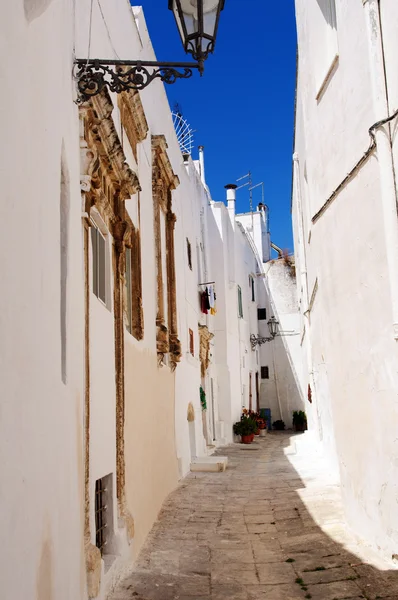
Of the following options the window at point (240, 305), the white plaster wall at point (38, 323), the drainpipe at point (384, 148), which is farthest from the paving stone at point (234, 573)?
the window at point (240, 305)

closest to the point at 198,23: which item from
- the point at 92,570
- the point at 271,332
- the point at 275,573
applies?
the point at 92,570

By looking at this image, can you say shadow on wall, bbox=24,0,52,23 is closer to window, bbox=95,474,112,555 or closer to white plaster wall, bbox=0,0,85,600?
white plaster wall, bbox=0,0,85,600

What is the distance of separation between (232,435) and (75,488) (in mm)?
17799

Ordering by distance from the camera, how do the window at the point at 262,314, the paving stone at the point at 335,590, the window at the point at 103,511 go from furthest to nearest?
1. the window at the point at 262,314
2. the window at the point at 103,511
3. the paving stone at the point at 335,590

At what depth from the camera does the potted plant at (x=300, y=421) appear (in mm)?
29188

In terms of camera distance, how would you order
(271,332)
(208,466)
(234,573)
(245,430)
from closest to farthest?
(234,573), (208,466), (245,430), (271,332)

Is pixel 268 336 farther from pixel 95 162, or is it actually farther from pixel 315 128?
pixel 95 162

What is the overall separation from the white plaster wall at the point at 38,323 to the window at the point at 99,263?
1.43 m

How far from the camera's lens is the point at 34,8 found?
139 inches

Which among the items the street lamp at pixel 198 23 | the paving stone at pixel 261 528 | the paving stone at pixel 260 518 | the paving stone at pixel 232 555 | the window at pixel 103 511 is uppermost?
the street lamp at pixel 198 23

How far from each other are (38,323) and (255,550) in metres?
4.88

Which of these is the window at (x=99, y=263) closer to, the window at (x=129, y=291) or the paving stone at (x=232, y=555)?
the window at (x=129, y=291)

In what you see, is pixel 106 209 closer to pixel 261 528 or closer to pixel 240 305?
pixel 261 528

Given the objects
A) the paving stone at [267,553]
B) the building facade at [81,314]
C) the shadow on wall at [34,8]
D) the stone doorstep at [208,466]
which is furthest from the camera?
the stone doorstep at [208,466]
